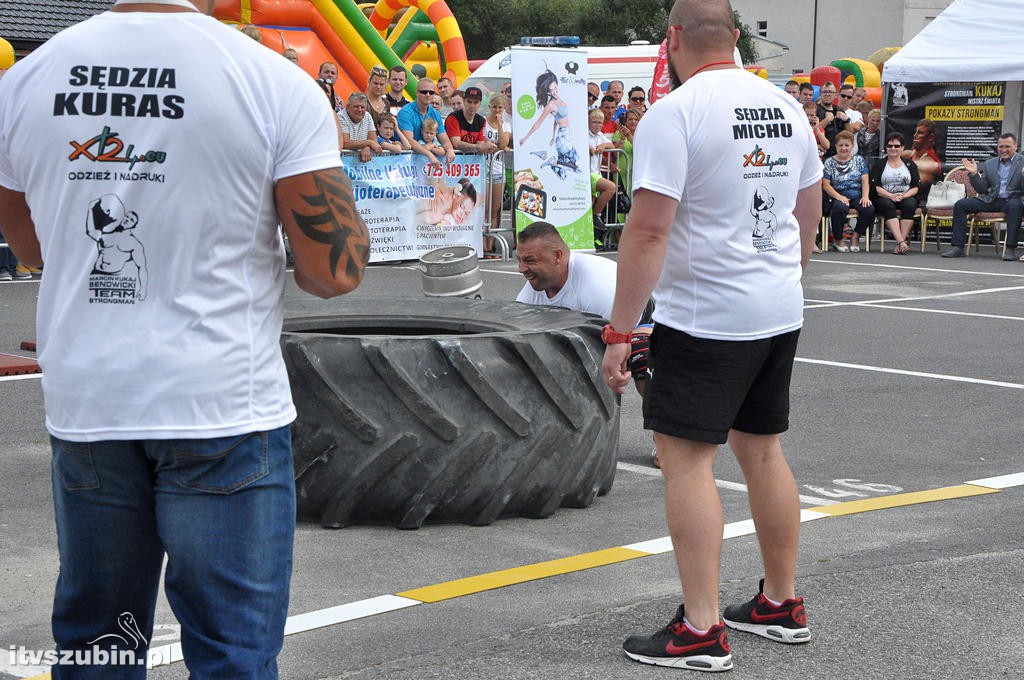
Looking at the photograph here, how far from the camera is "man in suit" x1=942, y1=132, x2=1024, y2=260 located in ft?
57.1

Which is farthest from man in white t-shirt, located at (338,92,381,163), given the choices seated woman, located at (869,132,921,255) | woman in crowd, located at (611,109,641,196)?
seated woman, located at (869,132,921,255)

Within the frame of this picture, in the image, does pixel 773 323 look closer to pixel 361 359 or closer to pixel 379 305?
pixel 361 359

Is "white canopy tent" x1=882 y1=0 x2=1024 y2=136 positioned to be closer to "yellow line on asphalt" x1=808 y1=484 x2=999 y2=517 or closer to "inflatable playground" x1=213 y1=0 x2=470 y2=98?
"inflatable playground" x1=213 y1=0 x2=470 y2=98

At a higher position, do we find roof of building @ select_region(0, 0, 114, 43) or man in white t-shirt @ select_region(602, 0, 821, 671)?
roof of building @ select_region(0, 0, 114, 43)

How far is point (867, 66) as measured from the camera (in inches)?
1469

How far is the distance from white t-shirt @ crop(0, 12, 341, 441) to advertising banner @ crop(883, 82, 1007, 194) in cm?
1773

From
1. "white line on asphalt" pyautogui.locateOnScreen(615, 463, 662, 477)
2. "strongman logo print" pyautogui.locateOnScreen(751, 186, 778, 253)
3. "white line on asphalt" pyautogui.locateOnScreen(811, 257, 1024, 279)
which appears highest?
"strongman logo print" pyautogui.locateOnScreen(751, 186, 778, 253)

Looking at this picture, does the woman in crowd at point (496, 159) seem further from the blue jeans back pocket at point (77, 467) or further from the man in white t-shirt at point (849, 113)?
the blue jeans back pocket at point (77, 467)

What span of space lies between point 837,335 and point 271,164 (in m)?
8.81

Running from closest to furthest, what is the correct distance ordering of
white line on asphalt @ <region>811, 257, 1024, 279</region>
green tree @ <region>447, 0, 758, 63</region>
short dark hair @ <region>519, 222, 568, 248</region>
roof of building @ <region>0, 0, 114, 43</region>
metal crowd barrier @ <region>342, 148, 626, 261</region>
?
1. short dark hair @ <region>519, 222, 568, 248</region>
2. white line on asphalt @ <region>811, 257, 1024, 279</region>
3. metal crowd barrier @ <region>342, 148, 626, 261</region>
4. roof of building @ <region>0, 0, 114, 43</region>
5. green tree @ <region>447, 0, 758, 63</region>

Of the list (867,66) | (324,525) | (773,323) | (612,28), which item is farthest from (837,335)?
(612,28)

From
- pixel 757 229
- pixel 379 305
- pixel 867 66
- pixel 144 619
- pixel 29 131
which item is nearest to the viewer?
pixel 29 131

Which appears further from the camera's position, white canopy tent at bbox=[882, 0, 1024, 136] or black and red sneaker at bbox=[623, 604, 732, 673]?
white canopy tent at bbox=[882, 0, 1024, 136]

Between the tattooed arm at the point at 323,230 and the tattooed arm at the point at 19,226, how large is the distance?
0.50m
